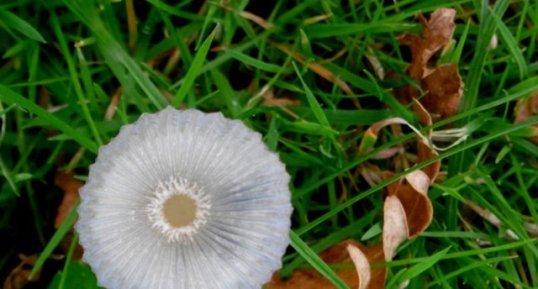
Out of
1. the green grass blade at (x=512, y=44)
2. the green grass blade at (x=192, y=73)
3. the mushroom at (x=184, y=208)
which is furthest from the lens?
the green grass blade at (x=512, y=44)

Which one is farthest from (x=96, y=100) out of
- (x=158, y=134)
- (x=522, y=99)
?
(x=522, y=99)

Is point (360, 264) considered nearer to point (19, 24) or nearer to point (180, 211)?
point (180, 211)

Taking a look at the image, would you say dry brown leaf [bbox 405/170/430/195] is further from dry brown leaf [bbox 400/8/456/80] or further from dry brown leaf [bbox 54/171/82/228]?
dry brown leaf [bbox 54/171/82/228]

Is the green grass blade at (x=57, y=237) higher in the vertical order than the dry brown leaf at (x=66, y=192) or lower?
lower

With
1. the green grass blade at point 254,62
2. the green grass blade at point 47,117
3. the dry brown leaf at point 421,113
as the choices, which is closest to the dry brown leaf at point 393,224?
the dry brown leaf at point 421,113

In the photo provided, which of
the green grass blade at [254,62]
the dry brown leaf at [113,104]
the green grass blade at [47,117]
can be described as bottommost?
the green grass blade at [254,62]

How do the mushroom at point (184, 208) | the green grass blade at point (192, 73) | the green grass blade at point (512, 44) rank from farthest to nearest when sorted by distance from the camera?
1. the green grass blade at point (512, 44)
2. the green grass blade at point (192, 73)
3. the mushroom at point (184, 208)

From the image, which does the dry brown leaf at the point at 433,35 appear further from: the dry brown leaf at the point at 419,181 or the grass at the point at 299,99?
the dry brown leaf at the point at 419,181
